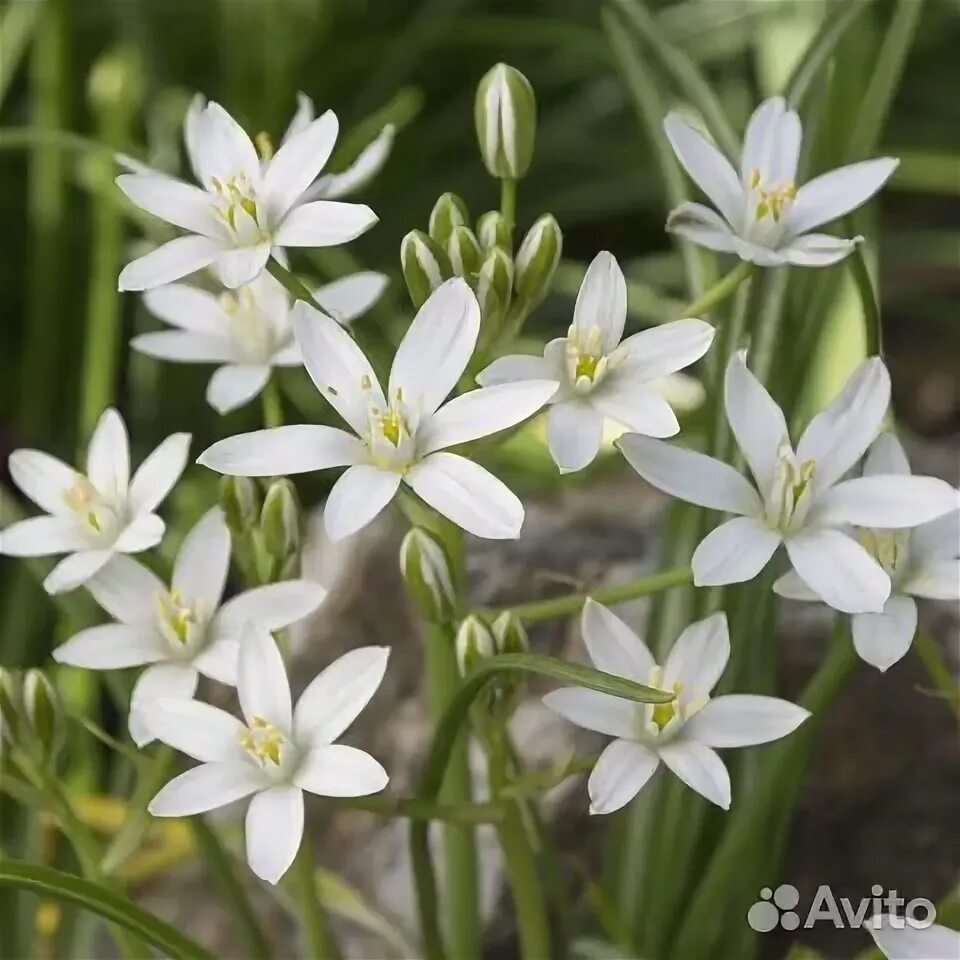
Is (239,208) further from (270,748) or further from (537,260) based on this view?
(270,748)

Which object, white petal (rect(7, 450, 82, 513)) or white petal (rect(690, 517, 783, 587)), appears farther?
white petal (rect(7, 450, 82, 513))

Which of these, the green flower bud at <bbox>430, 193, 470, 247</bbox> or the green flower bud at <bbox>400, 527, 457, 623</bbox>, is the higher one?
the green flower bud at <bbox>430, 193, 470, 247</bbox>

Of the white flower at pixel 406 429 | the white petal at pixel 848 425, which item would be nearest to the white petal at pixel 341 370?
the white flower at pixel 406 429

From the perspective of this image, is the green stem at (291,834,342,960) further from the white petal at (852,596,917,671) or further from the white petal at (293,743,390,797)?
the white petal at (852,596,917,671)

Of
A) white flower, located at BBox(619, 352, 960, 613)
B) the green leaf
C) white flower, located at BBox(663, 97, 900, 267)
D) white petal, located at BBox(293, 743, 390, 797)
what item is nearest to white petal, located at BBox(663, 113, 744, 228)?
white flower, located at BBox(663, 97, 900, 267)

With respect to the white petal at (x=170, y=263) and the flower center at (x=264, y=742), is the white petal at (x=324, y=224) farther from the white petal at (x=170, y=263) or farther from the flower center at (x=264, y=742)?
the flower center at (x=264, y=742)

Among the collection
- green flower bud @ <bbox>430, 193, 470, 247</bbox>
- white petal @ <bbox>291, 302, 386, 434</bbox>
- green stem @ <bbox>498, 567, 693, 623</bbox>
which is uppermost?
green flower bud @ <bbox>430, 193, 470, 247</bbox>
